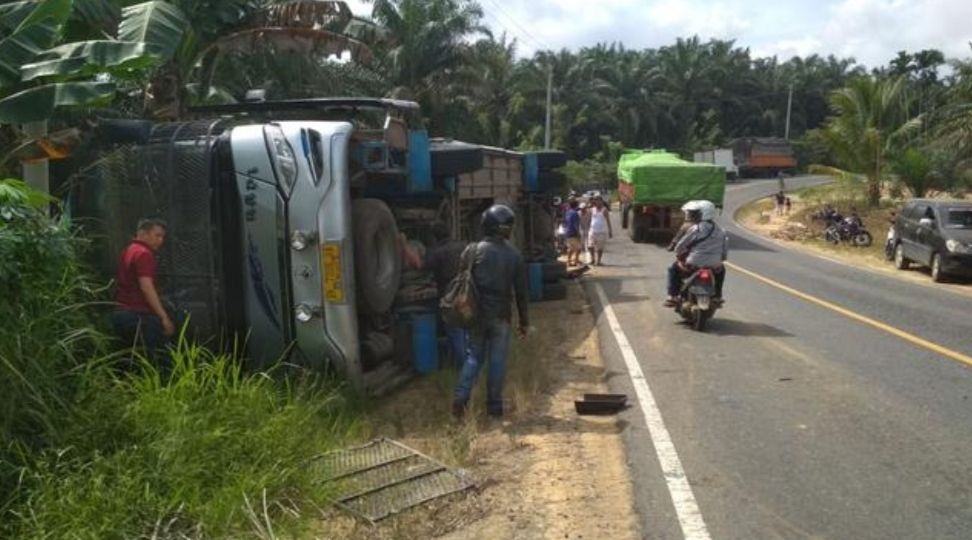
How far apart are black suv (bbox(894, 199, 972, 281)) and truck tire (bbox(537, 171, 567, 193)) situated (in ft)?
27.5

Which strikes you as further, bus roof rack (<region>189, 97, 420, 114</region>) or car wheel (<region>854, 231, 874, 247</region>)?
car wheel (<region>854, 231, 874, 247</region>)

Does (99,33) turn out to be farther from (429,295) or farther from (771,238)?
(771,238)

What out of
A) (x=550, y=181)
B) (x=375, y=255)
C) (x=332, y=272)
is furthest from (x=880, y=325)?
(x=332, y=272)

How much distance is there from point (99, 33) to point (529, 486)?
23.5 ft

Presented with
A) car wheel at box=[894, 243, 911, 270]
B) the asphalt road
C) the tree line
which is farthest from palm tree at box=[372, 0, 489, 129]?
the asphalt road

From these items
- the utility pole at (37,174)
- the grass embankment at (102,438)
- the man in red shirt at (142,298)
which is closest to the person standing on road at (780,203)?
A: the utility pole at (37,174)

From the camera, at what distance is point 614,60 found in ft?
265

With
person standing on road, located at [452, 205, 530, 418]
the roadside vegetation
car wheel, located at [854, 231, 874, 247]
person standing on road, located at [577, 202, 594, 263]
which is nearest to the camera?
the roadside vegetation

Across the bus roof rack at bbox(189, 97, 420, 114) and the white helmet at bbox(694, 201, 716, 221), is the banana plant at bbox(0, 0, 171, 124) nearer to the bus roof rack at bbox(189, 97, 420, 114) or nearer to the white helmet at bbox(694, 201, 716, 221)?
the bus roof rack at bbox(189, 97, 420, 114)

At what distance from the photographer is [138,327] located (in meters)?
6.91

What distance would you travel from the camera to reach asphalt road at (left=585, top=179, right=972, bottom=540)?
525 centimetres

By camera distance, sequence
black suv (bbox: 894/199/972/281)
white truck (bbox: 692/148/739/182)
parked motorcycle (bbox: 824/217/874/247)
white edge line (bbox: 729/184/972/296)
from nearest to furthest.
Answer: white edge line (bbox: 729/184/972/296) → black suv (bbox: 894/199/972/281) → parked motorcycle (bbox: 824/217/874/247) → white truck (bbox: 692/148/739/182)

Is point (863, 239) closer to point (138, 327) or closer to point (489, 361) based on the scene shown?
point (489, 361)

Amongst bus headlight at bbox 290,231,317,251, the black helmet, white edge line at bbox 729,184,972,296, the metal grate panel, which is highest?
the black helmet
